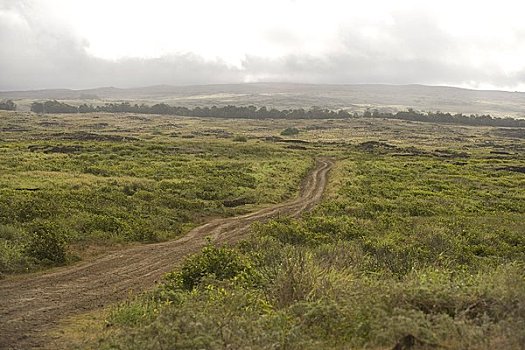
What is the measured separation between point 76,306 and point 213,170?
32592mm

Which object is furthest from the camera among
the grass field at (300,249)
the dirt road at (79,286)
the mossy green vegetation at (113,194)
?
the mossy green vegetation at (113,194)

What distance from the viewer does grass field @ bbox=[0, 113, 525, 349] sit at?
795 centimetres

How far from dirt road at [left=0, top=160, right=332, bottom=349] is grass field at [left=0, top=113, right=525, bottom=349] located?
122 centimetres

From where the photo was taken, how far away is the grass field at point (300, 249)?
795 cm

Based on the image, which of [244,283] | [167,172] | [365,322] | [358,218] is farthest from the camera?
[167,172]

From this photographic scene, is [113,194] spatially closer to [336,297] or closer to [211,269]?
[211,269]

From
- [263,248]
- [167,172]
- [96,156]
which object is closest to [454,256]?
[263,248]

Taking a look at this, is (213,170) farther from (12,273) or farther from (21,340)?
(21,340)

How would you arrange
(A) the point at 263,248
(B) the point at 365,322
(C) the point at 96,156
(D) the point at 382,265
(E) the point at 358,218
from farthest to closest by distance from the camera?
1. (C) the point at 96,156
2. (E) the point at 358,218
3. (A) the point at 263,248
4. (D) the point at 382,265
5. (B) the point at 365,322

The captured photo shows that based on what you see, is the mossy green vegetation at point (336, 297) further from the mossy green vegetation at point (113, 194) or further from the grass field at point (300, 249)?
the mossy green vegetation at point (113, 194)

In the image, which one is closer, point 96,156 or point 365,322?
point 365,322

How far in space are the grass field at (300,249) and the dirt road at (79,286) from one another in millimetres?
1225

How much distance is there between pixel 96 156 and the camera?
52.3m

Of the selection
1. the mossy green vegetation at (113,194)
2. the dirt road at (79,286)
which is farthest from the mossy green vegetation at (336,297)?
the mossy green vegetation at (113,194)
